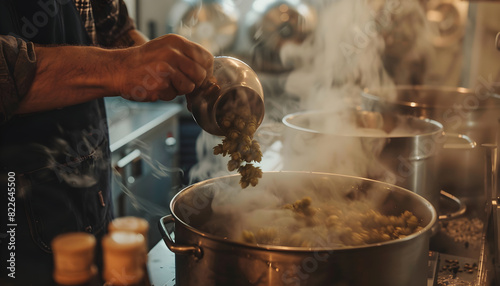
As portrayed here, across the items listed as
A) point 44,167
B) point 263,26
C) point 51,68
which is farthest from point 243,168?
point 263,26

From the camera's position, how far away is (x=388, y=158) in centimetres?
125

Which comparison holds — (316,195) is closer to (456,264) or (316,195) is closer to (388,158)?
(388,158)

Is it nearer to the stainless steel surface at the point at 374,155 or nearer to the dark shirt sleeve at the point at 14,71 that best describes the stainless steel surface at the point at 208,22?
the stainless steel surface at the point at 374,155

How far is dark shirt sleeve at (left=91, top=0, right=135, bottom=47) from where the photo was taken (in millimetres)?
1615

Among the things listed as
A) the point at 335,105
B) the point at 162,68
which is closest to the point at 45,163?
the point at 162,68

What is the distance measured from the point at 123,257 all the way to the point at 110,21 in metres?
1.36

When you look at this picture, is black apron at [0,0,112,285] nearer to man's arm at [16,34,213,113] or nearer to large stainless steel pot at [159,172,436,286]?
man's arm at [16,34,213,113]

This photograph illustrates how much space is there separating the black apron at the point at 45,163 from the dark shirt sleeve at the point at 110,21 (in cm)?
23

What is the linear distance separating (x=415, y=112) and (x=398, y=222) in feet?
2.30

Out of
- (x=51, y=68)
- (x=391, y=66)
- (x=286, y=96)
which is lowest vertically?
(x=286, y=96)

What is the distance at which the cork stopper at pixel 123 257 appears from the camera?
44cm

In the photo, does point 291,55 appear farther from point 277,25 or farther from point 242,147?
point 242,147

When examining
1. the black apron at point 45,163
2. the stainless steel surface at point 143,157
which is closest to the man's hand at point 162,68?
the black apron at point 45,163

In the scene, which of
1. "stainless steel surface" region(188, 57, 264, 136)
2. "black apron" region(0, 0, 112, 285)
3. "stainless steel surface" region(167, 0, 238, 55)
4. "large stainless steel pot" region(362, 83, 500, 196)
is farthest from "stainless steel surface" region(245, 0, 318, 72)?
"stainless steel surface" region(188, 57, 264, 136)
